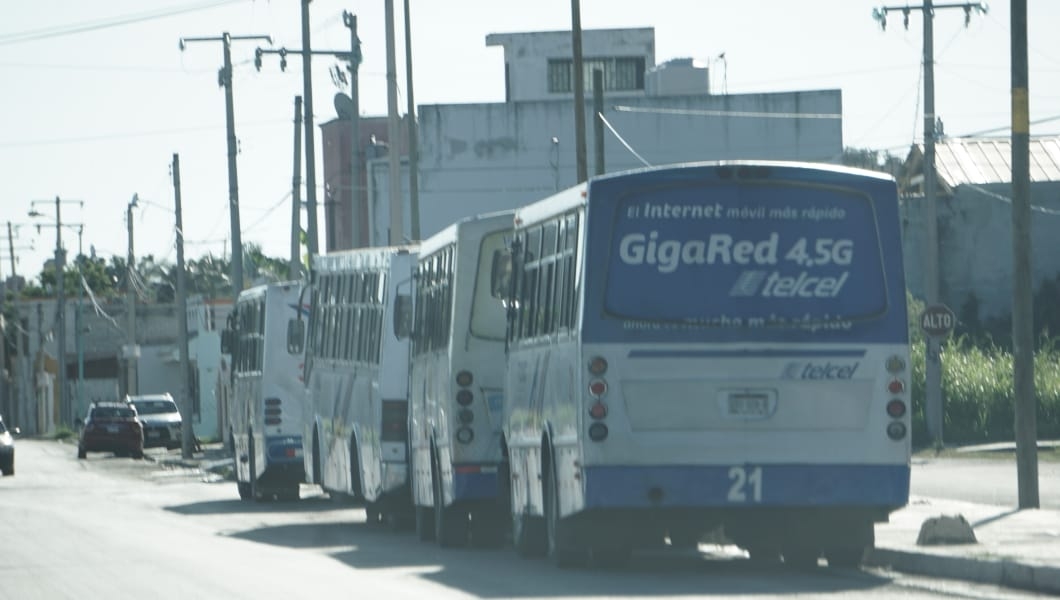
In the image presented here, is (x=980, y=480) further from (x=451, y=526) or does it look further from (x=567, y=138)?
(x=567, y=138)

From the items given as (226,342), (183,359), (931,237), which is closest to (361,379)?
(226,342)

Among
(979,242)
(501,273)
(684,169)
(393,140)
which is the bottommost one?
(501,273)

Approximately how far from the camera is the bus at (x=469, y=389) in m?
20.2

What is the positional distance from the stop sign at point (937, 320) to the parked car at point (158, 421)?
109ft

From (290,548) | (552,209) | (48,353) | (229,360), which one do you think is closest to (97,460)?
(229,360)

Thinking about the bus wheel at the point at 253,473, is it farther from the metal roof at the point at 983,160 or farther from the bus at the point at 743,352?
the metal roof at the point at 983,160

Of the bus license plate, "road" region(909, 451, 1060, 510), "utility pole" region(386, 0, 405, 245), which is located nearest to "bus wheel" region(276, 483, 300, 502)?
"utility pole" region(386, 0, 405, 245)

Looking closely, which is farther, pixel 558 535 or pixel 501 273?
pixel 501 273

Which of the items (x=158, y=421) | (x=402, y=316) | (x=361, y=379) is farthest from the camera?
(x=158, y=421)

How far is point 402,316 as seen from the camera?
23922 millimetres

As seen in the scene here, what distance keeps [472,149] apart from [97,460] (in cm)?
1491

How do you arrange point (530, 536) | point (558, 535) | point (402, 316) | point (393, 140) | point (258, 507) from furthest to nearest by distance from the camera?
point (393, 140)
point (258, 507)
point (402, 316)
point (530, 536)
point (558, 535)

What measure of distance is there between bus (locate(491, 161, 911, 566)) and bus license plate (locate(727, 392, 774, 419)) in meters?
0.01

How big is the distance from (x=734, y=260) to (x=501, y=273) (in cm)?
376
